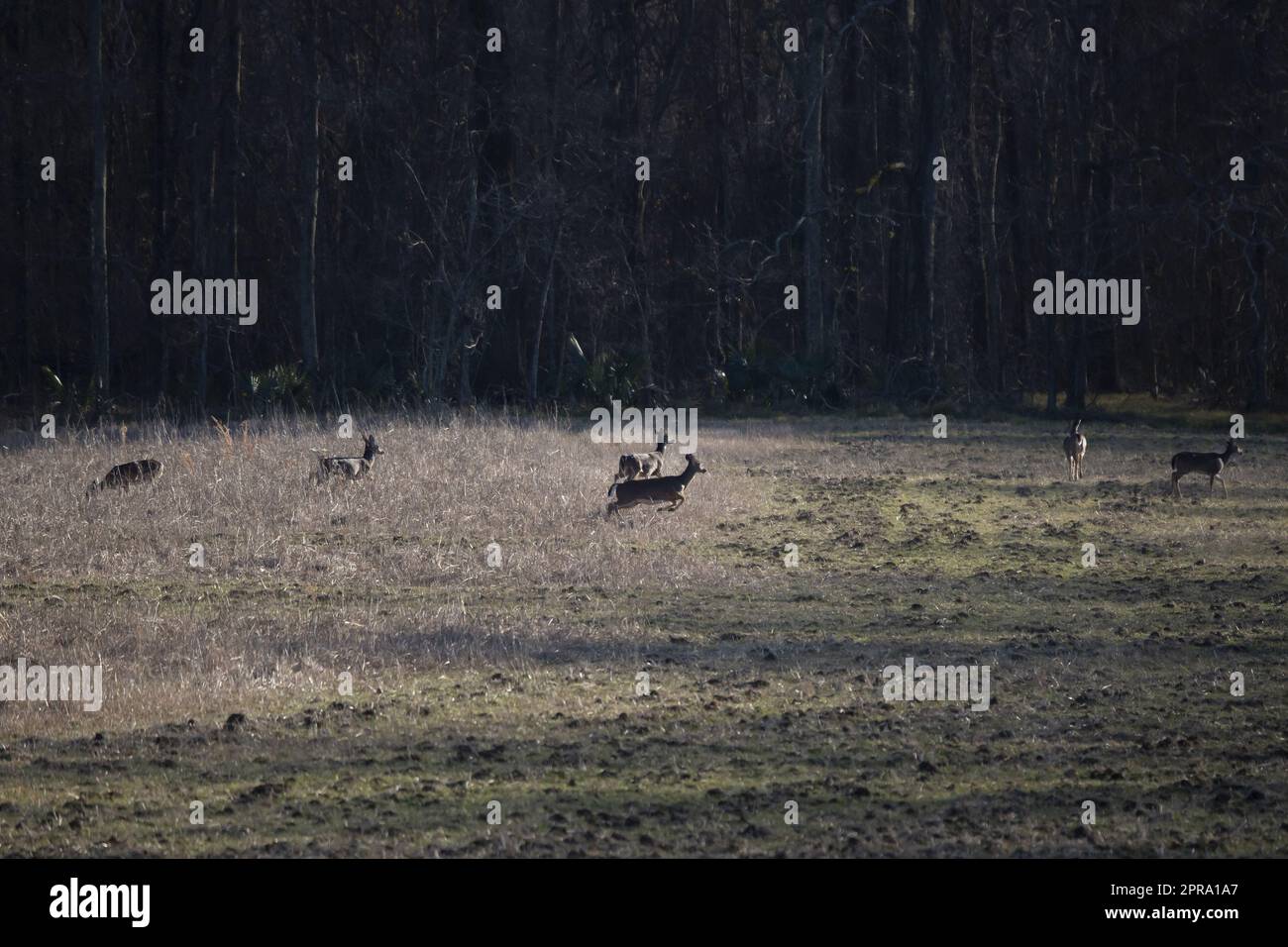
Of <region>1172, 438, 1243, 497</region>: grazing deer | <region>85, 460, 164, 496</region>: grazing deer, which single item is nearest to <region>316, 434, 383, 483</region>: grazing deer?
<region>85, 460, 164, 496</region>: grazing deer

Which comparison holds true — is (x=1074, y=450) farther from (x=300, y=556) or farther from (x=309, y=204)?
(x=309, y=204)

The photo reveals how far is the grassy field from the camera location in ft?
22.5

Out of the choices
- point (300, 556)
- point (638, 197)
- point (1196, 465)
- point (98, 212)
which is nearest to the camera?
point (300, 556)

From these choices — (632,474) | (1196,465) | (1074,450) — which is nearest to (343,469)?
(632,474)

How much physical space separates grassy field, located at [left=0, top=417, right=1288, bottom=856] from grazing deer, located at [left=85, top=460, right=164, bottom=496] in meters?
0.30

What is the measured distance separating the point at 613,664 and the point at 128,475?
9156 mm

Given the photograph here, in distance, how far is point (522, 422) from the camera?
26.6 meters

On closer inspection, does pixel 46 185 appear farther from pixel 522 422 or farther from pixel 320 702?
pixel 320 702

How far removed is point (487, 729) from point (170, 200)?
37.2 metres

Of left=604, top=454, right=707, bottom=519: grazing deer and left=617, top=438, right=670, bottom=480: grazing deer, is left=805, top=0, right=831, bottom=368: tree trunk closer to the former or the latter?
left=617, top=438, right=670, bottom=480: grazing deer

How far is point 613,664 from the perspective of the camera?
1020 cm

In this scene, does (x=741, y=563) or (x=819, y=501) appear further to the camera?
(x=819, y=501)

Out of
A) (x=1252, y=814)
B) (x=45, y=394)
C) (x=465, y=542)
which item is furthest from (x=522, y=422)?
(x=1252, y=814)

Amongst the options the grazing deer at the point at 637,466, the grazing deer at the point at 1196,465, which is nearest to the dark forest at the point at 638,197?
the grazing deer at the point at 637,466
